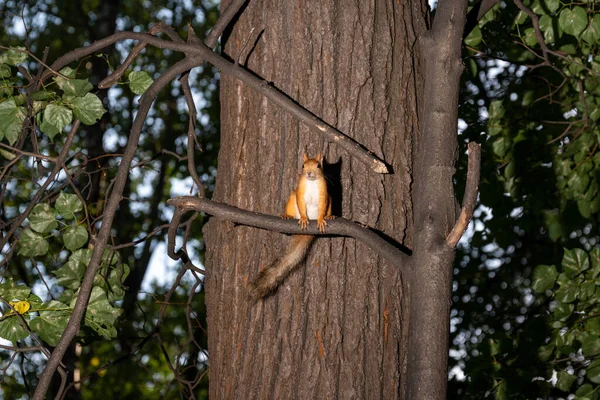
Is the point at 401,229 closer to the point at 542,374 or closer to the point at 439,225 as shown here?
the point at 439,225

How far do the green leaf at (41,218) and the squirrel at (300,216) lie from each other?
965 millimetres

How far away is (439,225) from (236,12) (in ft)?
3.17

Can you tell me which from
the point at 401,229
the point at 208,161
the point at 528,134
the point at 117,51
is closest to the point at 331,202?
the point at 401,229

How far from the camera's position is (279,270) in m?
2.01

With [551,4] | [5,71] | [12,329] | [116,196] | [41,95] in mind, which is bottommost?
[12,329]

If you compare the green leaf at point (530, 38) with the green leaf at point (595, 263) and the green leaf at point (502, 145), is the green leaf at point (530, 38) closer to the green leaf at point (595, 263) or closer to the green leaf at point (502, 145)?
the green leaf at point (502, 145)

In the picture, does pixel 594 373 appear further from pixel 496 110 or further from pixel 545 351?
pixel 496 110

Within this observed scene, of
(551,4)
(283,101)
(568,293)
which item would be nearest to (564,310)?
(568,293)

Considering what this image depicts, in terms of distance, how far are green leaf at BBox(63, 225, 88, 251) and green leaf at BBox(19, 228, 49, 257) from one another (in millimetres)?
105

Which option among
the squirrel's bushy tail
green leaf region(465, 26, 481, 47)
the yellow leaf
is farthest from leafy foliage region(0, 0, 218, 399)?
green leaf region(465, 26, 481, 47)

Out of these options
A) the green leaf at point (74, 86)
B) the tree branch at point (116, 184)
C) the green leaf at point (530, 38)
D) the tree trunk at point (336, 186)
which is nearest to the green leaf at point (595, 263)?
the green leaf at point (530, 38)

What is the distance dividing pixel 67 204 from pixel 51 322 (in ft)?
1.57

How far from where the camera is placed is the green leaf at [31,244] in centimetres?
269

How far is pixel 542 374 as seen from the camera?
138 inches
